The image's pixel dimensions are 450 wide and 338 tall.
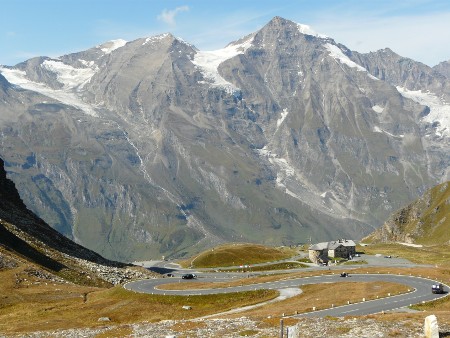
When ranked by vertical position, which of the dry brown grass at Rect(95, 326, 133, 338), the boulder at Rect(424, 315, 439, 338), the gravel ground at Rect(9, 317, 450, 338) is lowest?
the dry brown grass at Rect(95, 326, 133, 338)

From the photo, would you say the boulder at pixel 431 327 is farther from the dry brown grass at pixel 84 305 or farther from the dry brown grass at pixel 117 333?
the dry brown grass at pixel 84 305

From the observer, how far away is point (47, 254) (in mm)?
150250

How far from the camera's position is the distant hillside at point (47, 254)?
137375mm

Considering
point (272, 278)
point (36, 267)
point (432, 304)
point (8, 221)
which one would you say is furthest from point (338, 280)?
point (8, 221)

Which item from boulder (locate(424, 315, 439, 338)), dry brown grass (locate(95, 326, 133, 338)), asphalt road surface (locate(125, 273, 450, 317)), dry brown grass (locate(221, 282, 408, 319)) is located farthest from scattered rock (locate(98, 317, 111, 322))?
boulder (locate(424, 315, 439, 338))

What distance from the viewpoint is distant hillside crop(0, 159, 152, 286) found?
137m

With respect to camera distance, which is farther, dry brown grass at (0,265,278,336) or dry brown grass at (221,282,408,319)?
dry brown grass at (0,265,278,336)

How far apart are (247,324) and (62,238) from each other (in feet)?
454

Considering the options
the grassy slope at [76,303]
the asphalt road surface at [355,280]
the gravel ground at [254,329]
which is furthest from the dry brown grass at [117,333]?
the asphalt road surface at [355,280]

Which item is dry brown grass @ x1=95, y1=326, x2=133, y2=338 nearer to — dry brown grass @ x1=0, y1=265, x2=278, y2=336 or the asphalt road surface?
dry brown grass @ x1=0, y1=265, x2=278, y2=336

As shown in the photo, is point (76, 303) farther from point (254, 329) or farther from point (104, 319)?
point (254, 329)

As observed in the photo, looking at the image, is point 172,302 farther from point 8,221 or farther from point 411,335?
point 8,221

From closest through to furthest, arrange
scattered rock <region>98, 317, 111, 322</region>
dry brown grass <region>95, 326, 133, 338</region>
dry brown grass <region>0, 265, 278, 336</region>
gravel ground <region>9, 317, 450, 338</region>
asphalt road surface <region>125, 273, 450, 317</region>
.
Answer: gravel ground <region>9, 317, 450, 338</region>, dry brown grass <region>95, 326, 133, 338</region>, asphalt road surface <region>125, 273, 450, 317</region>, scattered rock <region>98, 317, 111, 322</region>, dry brown grass <region>0, 265, 278, 336</region>

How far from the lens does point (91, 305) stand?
101 metres
